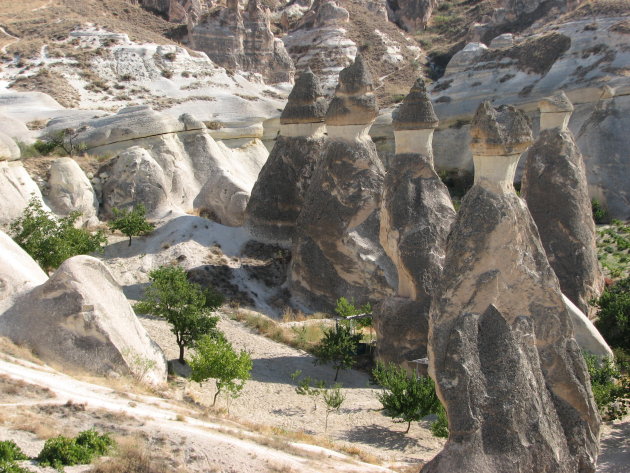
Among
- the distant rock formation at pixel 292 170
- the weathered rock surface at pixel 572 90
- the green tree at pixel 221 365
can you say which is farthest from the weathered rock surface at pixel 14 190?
the weathered rock surface at pixel 572 90

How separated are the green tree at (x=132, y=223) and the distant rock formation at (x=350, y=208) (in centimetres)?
361

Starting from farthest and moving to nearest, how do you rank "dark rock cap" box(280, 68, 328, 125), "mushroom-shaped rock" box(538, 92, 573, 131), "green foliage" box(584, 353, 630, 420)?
1. "dark rock cap" box(280, 68, 328, 125)
2. "mushroom-shaped rock" box(538, 92, 573, 131)
3. "green foliage" box(584, 353, 630, 420)

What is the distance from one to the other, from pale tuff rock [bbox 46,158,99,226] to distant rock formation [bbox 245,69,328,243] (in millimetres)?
3630

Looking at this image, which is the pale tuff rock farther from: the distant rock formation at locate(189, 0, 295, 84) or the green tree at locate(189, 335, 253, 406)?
the distant rock formation at locate(189, 0, 295, 84)

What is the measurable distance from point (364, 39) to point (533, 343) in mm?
45287

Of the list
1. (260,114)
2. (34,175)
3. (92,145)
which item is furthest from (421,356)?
(260,114)

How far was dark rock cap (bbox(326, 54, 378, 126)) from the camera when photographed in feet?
44.4

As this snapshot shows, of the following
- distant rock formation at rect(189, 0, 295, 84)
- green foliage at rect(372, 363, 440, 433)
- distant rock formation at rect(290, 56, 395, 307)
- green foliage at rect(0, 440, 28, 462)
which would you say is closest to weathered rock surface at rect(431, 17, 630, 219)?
distant rock formation at rect(290, 56, 395, 307)

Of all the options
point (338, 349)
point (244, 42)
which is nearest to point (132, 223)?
point (338, 349)

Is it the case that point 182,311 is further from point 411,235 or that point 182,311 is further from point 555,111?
point 555,111

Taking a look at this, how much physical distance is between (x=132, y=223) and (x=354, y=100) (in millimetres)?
4995

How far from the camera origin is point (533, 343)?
20.6 ft

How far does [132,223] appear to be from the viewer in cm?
1477

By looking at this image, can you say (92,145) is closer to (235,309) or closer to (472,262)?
(235,309)
